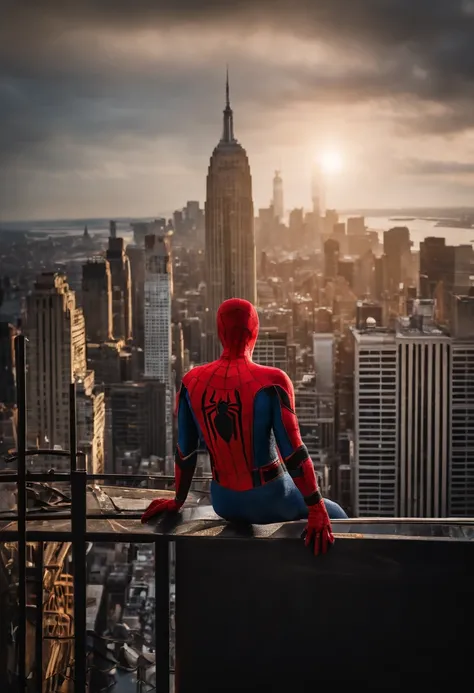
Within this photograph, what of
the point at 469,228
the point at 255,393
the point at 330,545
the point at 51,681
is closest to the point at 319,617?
the point at 330,545

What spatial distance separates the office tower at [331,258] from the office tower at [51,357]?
74.7 inches

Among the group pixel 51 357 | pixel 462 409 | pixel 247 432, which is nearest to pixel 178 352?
pixel 51 357

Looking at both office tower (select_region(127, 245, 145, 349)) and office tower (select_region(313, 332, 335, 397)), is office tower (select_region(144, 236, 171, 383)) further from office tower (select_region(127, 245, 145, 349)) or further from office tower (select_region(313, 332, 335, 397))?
office tower (select_region(313, 332, 335, 397))

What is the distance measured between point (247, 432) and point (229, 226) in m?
5.26

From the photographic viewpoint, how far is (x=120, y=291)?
21.9ft

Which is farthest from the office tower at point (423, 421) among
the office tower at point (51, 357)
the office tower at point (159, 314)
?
the office tower at point (51, 357)

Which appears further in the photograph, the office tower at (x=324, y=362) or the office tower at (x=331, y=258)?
the office tower at (x=331, y=258)

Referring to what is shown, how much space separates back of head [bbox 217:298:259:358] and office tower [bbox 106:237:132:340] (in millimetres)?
5019

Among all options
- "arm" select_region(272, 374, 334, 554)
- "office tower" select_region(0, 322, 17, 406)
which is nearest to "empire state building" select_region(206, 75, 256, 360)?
"office tower" select_region(0, 322, 17, 406)

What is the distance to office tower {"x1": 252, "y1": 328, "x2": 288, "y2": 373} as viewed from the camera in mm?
5680

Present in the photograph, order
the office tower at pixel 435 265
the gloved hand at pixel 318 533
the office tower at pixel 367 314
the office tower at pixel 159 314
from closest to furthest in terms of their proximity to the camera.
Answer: the gloved hand at pixel 318 533 < the office tower at pixel 435 265 < the office tower at pixel 367 314 < the office tower at pixel 159 314

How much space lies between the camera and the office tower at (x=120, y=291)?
6535mm

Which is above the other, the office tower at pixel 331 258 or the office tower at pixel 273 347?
the office tower at pixel 331 258

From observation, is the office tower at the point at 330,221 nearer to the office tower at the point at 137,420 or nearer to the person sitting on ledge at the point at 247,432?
the office tower at the point at 137,420
